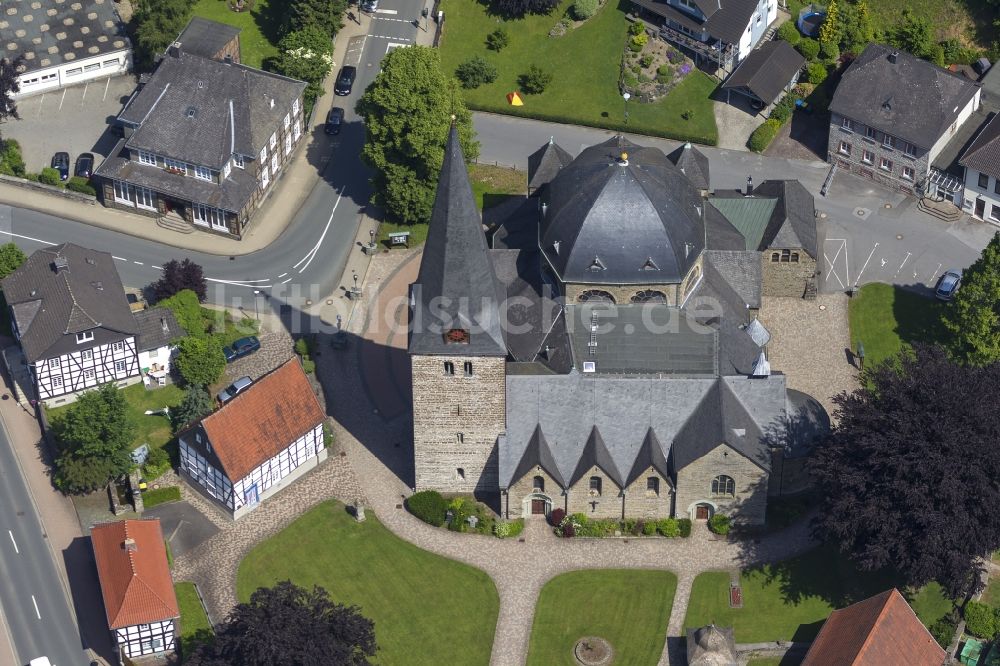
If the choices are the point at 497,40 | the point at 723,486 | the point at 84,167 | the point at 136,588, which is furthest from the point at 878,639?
the point at 84,167

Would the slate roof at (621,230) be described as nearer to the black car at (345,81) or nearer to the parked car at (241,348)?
the parked car at (241,348)

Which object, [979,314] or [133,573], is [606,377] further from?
[133,573]

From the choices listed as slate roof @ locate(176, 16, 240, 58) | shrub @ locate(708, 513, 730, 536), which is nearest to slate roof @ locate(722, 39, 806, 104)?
slate roof @ locate(176, 16, 240, 58)

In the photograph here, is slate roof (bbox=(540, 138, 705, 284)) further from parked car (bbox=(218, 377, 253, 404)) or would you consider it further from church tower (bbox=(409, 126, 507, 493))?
parked car (bbox=(218, 377, 253, 404))

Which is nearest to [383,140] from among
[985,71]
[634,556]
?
[634,556]

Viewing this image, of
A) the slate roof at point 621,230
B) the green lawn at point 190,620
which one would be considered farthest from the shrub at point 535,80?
the green lawn at point 190,620
